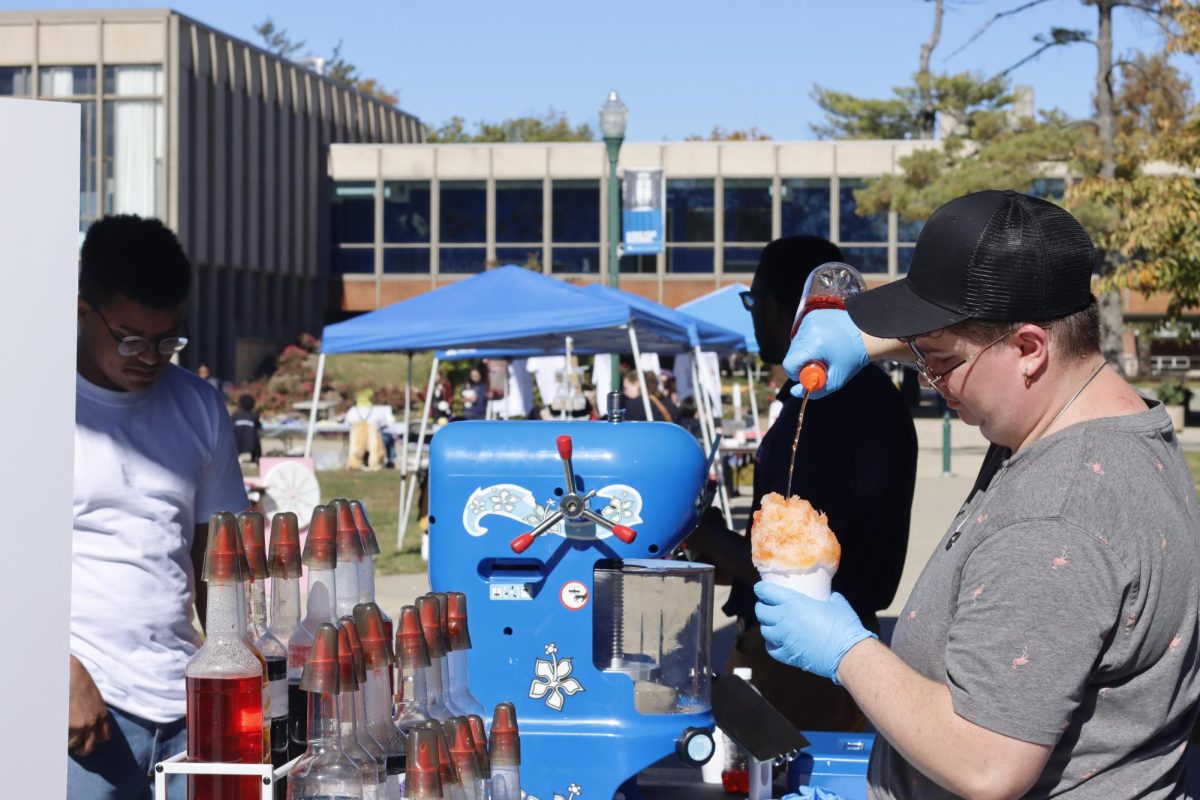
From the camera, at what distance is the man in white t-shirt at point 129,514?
2754mm

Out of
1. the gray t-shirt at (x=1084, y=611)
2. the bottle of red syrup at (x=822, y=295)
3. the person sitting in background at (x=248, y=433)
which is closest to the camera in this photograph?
the gray t-shirt at (x=1084, y=611)

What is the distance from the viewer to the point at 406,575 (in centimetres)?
1073

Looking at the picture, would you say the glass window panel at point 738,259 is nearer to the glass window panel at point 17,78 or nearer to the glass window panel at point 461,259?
the glass window panel at point 461,259

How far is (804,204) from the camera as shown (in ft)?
128

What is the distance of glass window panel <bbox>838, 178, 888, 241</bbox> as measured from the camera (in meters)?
38.6

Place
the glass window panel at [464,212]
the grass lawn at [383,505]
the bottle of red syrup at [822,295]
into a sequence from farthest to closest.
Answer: the glass window panel at [464,212] < the grass lawn at [383,505] < the bottle of red syrup at [822,295]

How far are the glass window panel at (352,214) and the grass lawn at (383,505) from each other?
20.9m

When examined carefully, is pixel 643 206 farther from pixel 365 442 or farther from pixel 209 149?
pixel 209 149

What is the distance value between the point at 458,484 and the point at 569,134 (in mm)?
56250

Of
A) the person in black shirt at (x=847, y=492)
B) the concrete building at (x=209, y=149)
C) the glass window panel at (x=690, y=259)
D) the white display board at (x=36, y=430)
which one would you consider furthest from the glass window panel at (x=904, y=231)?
the white display board at (x=36, y=430)

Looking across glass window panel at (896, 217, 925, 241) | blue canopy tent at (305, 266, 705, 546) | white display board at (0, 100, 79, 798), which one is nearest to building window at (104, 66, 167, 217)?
glass window panel at (896, 217, 925, 241)

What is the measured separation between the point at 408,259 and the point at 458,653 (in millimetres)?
38387

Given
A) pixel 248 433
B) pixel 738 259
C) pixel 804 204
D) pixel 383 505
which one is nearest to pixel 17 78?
pixel 248 433

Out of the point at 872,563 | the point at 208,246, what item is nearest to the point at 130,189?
the point at 208,246
